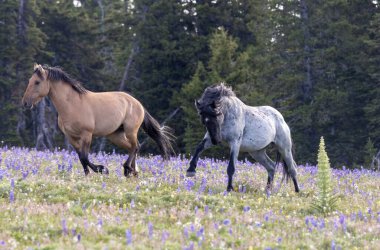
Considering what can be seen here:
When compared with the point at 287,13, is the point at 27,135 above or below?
below

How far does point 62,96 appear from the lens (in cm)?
1341

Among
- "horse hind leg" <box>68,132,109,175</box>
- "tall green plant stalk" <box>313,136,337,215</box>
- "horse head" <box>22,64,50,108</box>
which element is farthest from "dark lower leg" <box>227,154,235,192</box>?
"horse head" <box>22,64,50,108</box>

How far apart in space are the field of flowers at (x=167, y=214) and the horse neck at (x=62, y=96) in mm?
1392

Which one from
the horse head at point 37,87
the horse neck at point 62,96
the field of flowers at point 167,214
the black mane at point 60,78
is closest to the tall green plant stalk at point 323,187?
the field of flowers at point 167,214

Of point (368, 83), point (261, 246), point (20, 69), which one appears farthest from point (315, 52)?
point (261, 246)

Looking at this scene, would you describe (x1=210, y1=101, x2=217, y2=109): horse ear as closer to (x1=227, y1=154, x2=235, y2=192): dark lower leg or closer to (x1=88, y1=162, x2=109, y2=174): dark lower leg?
(x1=227, y1=154, x2=235, y2=192): dark lower leg

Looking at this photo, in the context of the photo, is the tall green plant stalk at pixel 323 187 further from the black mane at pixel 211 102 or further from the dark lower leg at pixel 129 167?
the dark lower leg at pixel 129 167

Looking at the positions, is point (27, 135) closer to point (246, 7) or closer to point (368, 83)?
point (246, 7)

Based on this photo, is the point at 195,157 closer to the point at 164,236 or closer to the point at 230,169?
the point at 230,169

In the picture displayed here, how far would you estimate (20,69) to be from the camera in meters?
40.2

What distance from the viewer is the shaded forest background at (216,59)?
124ft

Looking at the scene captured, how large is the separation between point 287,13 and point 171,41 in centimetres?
870

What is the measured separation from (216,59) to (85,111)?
21848 millimetres

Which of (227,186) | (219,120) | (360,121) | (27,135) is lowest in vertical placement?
(27,135)
